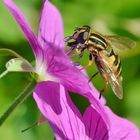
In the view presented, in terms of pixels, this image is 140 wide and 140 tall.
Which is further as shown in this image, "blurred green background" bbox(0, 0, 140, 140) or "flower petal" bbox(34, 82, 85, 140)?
"blurred green background" bbox(0, 0, 140, 140)

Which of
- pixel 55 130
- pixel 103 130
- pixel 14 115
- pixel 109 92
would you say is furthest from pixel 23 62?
pixel 109 92

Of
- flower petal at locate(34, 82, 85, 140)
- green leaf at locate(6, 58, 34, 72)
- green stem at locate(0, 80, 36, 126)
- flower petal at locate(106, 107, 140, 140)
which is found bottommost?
flower petal at locate(106, 107, 140, 140)

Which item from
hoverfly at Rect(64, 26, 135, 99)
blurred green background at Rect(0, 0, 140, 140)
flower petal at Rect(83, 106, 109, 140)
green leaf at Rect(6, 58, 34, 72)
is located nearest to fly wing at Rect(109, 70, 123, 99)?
hoverfly at Rect(64, 26, 135, 99)

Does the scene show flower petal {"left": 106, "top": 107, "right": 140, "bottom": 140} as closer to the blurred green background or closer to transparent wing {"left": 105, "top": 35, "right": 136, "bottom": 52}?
transparent wing {"left": 105, "top": 35, "right": 136, "bottom": 52}

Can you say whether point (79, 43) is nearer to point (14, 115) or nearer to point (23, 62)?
point (23, 62)

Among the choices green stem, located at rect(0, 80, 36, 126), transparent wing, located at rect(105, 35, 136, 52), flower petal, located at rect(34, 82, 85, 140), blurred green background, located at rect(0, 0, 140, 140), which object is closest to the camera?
green stem, located at rect(0, 80, 36, 126)

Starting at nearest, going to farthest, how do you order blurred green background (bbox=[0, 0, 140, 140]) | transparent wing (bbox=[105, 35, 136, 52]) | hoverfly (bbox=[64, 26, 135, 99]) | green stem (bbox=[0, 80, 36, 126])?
green stem (bbox=[0, 80, 36, 126])
hoverfly (bbox=[64, 26, 135, 99])
transparent wing (bbox=[105, 35, 136, 52])
blurred green background (bbox=[0, 0, 140, 140])

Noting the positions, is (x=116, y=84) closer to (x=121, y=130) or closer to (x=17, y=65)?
(x=121, y=130)
